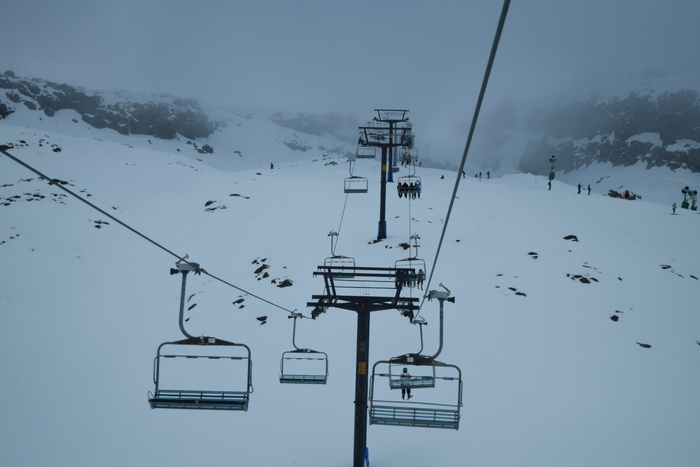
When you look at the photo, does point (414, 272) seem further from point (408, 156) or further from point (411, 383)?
point (408, 156)

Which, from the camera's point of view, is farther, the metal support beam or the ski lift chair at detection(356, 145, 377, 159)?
the ski lift chair at detection(356, 145, 377, 159)

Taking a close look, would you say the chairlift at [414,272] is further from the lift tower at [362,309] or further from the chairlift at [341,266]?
the chairlift at [341,266]

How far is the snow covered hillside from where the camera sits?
40.5 feet

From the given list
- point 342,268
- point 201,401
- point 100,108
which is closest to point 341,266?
point 342,268

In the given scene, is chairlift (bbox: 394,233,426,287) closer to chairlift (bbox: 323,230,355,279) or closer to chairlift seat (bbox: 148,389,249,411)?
chairlift (bbox: 323,230,355,279)

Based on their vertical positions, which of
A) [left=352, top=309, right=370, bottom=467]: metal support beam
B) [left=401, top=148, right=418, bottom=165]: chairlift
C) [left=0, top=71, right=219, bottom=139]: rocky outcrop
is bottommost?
[left=352, top=309, right=370, bottom=467]: metal support beam

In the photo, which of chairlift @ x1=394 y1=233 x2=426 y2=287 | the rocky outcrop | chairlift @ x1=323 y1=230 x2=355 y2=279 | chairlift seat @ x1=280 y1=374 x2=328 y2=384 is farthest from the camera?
the rocky outcrop

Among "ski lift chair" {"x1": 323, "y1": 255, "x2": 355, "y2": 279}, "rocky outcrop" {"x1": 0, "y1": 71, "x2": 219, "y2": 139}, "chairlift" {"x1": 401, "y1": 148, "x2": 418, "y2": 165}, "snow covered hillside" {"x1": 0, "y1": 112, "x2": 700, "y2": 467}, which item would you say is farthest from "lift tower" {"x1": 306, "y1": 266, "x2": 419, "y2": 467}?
"rocky outcrop" {"x1": 0, "y1": 71, "x2": 219, "y2": 139}

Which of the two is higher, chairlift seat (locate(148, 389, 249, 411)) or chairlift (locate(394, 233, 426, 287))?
chairlift (locate(394, 233, 426, 287))

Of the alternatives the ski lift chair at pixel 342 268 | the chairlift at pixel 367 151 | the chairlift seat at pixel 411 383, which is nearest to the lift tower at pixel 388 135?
the chairlift at pixel 367 151

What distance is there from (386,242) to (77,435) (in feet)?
58.7

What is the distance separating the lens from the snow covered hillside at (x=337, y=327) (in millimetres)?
12344

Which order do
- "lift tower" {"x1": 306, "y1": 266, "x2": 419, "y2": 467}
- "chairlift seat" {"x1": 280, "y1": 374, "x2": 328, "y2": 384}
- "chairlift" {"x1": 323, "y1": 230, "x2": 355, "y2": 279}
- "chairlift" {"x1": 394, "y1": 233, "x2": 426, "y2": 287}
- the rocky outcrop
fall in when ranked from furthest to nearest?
the rocky outcrop → "chairlift" {"x1": 323, "y1": 230, "x2": 355, "y2": 279} → "chairlift seat" {"x1": 280, "y1": 374, "x2": 328, "y2": 384} → "lift tower" {"x1": 306, "y1": 266, "x2": 419, "y2": 467} → "chairlift" {"x1": 394, "y1": 233, "x2": 426, "y2": 287}

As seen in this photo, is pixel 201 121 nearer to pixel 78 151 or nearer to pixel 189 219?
pixel 78 151
